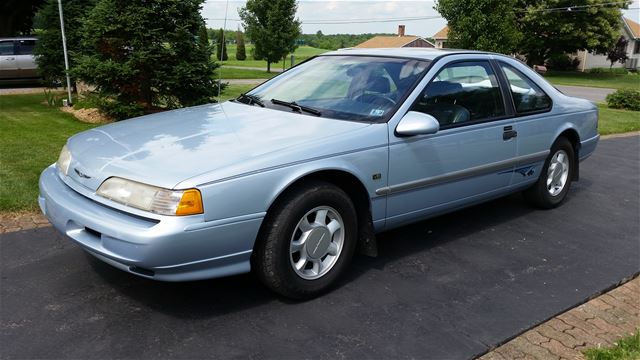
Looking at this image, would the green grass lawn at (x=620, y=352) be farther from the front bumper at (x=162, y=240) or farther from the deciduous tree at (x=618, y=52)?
the deciduous tree at (x=618, y=52)

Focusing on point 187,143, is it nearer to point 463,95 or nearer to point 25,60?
point 463,95

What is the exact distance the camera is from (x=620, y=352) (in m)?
2.98

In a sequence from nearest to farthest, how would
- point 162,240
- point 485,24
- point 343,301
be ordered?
point 162,240 < point 343,301 < point 485,24

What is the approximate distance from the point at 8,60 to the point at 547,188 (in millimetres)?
16188

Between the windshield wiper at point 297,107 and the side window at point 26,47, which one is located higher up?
the side window at point 26,47

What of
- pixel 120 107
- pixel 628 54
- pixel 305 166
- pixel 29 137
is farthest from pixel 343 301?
pixel 628 54

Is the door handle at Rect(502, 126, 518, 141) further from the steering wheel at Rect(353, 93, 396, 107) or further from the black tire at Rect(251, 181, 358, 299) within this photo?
the black tire at Rect(251, 181, 358, 299)

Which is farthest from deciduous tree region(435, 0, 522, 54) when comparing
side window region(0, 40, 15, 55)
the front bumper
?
the front bumper

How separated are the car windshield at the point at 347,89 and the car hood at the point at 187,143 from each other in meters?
0.19

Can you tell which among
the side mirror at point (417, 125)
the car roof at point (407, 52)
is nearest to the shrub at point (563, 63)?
the car roof at point (407, 52)

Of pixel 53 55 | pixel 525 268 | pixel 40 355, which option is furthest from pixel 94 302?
pixel 53 55

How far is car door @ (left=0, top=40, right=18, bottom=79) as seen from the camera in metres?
16.2

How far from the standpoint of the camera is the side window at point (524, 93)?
4.79 meters

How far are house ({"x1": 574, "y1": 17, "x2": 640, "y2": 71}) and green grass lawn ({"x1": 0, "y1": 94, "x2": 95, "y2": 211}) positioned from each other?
2019 inches
